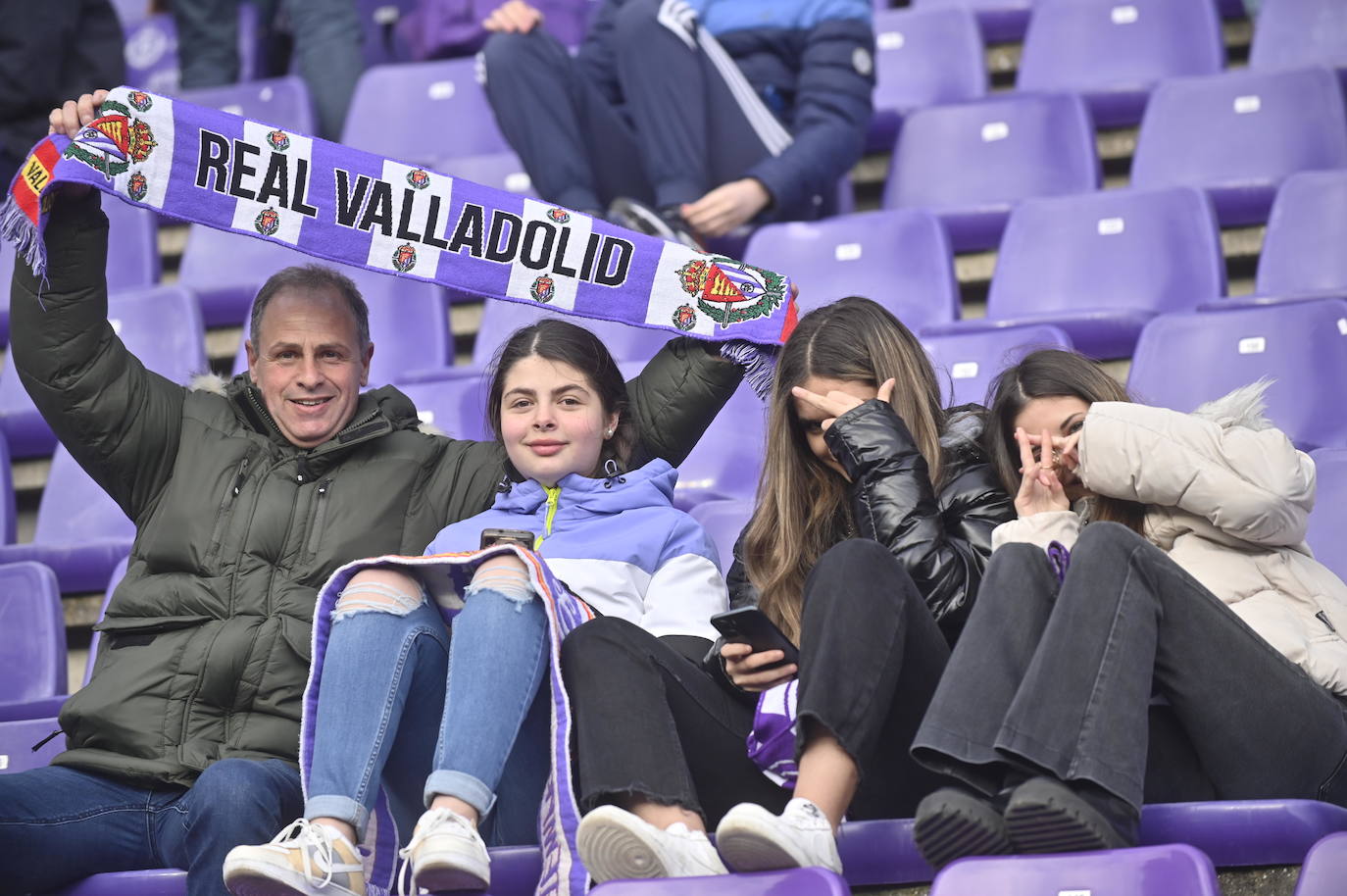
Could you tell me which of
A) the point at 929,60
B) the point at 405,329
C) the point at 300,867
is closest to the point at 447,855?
the point at 300,867

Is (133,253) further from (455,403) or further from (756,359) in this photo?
(756,359)

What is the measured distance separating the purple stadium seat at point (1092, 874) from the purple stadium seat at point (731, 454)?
5.06ft

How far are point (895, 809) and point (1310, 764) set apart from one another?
1.52 ft

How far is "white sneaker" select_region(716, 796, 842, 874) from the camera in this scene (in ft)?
5.42

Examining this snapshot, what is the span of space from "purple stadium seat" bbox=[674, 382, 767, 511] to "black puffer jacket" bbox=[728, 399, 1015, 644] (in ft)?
3.06

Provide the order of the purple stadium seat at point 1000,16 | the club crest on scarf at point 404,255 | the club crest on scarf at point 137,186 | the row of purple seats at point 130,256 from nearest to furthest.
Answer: the club crest on scarf at point 137,186
the club crest on scarf at point 404,255
the row of purple seats at point 130,256
the purple stadium seat at point 1000,16

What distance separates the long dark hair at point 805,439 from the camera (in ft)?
7.20

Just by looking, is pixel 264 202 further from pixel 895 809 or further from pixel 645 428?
pixel 895 809

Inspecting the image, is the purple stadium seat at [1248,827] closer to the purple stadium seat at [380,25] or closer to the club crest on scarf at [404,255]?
the club crest on scarf at [404,255]

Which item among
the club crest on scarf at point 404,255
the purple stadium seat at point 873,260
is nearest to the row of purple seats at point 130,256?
the purple stadium seat at point 873,260

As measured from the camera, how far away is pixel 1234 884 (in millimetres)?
1742

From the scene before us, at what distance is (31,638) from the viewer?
296cm

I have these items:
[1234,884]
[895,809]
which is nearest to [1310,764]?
[1234,884]

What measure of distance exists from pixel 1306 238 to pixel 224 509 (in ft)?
7.22
